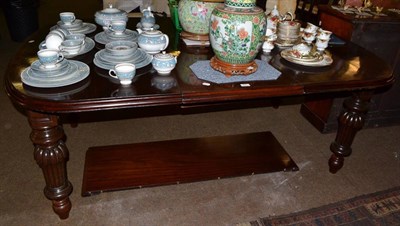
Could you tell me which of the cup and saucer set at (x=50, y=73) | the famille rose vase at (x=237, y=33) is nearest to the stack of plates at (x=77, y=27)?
the cup and saucer set at (x=50, y=73)

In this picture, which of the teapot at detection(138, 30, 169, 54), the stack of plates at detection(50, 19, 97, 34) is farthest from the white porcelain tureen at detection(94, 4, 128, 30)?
the teapot at detection(138, 30, 169, 54)

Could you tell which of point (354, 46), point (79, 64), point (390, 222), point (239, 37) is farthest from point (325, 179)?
point (79, 64)

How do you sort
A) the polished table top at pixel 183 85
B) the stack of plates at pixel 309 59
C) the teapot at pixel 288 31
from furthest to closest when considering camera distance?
the teapot at pixel 288 31 < the stack of plates at pixel 309 59 < the polished table top at pixel 183 85

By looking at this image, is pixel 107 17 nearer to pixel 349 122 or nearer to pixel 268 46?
pixel 268 46

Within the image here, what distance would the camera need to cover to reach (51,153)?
1.21m

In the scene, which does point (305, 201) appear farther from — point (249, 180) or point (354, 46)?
point (354, 46)

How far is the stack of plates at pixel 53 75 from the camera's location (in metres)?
1.09

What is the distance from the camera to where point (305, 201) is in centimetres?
167

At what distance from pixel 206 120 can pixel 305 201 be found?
939mm

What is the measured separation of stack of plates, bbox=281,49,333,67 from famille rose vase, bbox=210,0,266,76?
0.82 ft

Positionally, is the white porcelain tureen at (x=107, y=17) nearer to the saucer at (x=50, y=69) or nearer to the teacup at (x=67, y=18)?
the teacup at (x=67, y=18)

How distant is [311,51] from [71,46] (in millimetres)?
1045

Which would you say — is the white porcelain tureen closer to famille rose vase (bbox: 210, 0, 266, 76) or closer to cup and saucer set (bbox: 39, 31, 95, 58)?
cup and saucer set (bbox: 39, 31, 95, 58)

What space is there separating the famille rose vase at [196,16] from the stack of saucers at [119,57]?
34 centimetres
